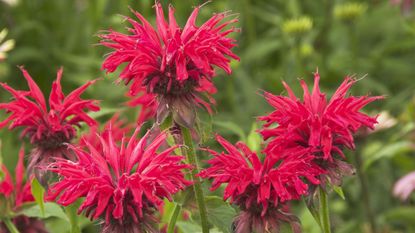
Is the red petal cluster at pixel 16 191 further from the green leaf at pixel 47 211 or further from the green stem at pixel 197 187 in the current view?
the green stem at pixel 197 187

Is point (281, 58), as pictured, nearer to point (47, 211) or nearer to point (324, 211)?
point (47, 211)

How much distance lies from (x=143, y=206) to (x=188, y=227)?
39 cm

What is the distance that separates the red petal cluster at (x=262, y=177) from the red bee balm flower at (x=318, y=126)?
35mm

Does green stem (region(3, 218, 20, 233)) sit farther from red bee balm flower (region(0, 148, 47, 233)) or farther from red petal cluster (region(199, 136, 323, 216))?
red petal cluster (region(199, 136, 323, 216))

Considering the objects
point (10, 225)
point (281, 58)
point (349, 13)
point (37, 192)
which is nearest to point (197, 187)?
point (37, 192)

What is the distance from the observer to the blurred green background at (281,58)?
3994mm

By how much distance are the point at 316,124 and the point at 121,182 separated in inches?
18.5

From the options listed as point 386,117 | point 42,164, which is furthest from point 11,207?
point 386,117

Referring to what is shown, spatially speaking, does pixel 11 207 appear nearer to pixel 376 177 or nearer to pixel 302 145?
pixel 302 145

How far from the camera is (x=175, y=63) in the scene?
201 cm

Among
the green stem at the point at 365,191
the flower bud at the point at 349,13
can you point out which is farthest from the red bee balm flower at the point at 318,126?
the flower bud at the point at 349,13

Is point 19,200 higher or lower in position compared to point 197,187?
lower

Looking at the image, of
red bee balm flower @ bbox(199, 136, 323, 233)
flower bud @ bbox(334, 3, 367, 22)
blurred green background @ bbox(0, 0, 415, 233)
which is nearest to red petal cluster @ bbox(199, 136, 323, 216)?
red bee balm flower @ bbox(199, 136, 323, 233)

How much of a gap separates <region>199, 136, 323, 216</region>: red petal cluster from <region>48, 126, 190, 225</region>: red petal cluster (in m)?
0.10
